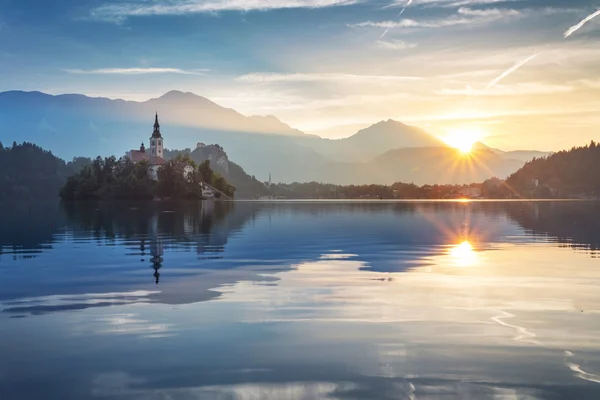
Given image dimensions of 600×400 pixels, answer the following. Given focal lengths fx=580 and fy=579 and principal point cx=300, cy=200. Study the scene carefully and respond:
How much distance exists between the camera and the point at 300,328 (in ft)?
69.6

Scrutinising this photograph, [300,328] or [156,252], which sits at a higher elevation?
[156,252]

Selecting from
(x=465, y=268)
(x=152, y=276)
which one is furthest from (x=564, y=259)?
(x=152, y=276)

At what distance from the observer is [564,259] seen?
42.4 meters

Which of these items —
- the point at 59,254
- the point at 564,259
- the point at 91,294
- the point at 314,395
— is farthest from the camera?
the point at 59,254

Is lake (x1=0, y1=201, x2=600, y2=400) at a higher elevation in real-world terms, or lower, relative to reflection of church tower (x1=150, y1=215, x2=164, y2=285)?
lower

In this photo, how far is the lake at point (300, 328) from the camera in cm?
1548

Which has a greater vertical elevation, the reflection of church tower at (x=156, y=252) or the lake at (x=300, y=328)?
the reflection of church tower at (x=156, y=252)

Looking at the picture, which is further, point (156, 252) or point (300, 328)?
point (156, 252)

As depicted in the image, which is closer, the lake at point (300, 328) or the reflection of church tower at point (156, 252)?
the lake at point (300, 328)

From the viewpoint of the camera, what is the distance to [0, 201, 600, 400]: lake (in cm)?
1548

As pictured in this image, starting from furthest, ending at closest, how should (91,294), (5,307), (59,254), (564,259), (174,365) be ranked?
1. (59,254)
2. (564,259)
3. (91,294)
4. (5,307)
5. (174,365)

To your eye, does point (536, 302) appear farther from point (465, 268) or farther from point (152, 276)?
point (152, 276)

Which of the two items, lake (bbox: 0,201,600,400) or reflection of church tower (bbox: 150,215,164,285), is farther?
reflection of church tower (bbox: 150,215,164,285)

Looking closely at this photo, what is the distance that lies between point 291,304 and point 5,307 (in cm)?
1238
